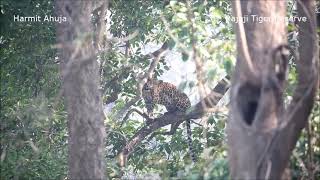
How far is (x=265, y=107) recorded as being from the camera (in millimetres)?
4340

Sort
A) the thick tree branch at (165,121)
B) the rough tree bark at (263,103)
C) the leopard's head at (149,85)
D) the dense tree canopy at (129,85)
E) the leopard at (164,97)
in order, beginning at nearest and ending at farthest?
the rough tree bark at (263,103)
the dense tree canopy at (129,85)
the thick tree branch at (165,121)
the leopard at (164,97)
the leopard's head at (149,85)

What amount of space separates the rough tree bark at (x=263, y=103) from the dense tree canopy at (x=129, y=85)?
0.61 m

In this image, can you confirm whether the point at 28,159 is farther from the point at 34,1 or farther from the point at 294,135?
the point at 294,135

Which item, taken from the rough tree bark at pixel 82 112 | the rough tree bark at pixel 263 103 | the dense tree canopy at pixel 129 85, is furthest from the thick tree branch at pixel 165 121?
the rough tree bark at pixel 263 103

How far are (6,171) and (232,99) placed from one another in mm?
3288

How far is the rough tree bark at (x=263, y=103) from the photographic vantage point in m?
4.36

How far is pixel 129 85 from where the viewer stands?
361 inches

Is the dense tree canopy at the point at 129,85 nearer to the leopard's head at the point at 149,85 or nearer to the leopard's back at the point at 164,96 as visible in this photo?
the leopard's back at the point at 164,96

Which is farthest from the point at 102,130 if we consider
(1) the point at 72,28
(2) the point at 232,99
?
(2) the point at 232,99

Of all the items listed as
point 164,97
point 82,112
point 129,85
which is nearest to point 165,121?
point 129,85

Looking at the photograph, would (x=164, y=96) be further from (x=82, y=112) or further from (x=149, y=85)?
(x=82, y=112)

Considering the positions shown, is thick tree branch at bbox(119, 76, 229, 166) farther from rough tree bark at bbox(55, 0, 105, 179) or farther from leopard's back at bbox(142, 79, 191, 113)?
rough tree bark at bbox(55, 0, 105, 179)

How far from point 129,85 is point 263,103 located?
4977mm

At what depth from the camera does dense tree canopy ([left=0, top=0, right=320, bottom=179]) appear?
5.56 meters
